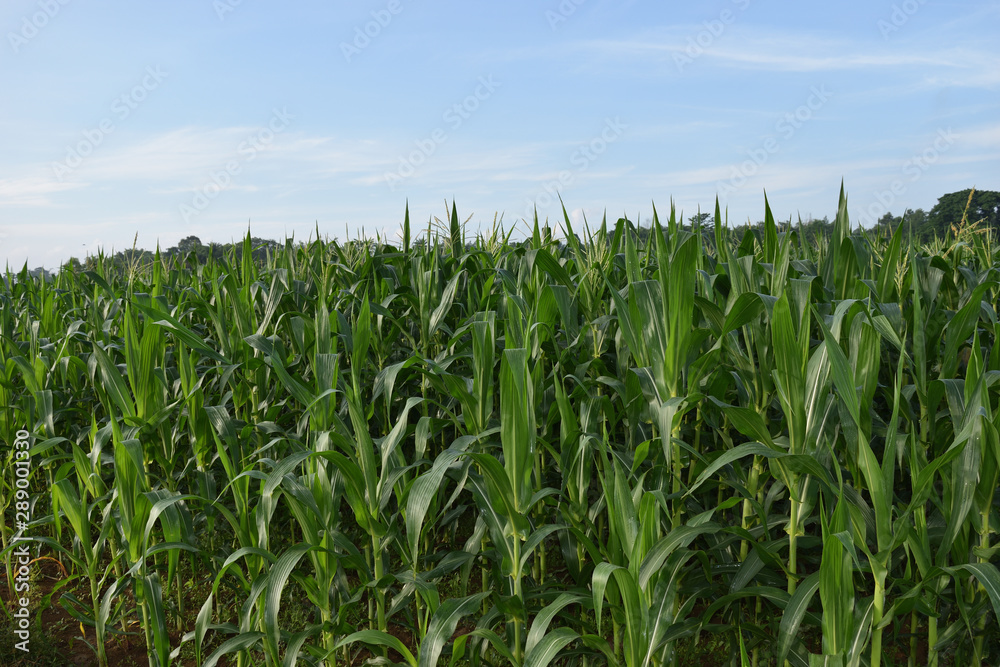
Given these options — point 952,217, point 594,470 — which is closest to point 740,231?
point 594,470

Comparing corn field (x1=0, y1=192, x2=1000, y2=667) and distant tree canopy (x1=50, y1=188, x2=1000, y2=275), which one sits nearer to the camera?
corn field (x1=0, y1=192, x2=1000, y2=667)

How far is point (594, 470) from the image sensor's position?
3320 millimetres

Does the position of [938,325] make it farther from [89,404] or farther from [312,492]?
[89,404]

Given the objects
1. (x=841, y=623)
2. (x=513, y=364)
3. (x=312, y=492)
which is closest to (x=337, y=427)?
(x=312, y=492)

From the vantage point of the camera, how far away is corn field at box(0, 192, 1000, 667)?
2.14m

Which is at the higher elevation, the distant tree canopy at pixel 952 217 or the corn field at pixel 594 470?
the distant tree canopy at pixel 952 217

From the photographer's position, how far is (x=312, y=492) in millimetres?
2521

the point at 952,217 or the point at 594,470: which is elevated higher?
the point at 952,217

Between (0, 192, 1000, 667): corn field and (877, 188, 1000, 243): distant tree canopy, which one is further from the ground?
(877, 188, 1000, 243): distant tree canopy

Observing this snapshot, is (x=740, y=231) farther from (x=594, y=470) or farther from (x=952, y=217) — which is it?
(x=952, y=217)

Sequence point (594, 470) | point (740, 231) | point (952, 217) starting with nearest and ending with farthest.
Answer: point (594, 470) < point (740, 231) < point (952, 217)

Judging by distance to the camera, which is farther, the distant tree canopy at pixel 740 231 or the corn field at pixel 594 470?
Answer: the distant tree canopy at pixel 740 231

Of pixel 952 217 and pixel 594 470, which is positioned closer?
pixel 594 470

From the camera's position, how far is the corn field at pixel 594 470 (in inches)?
84.4
